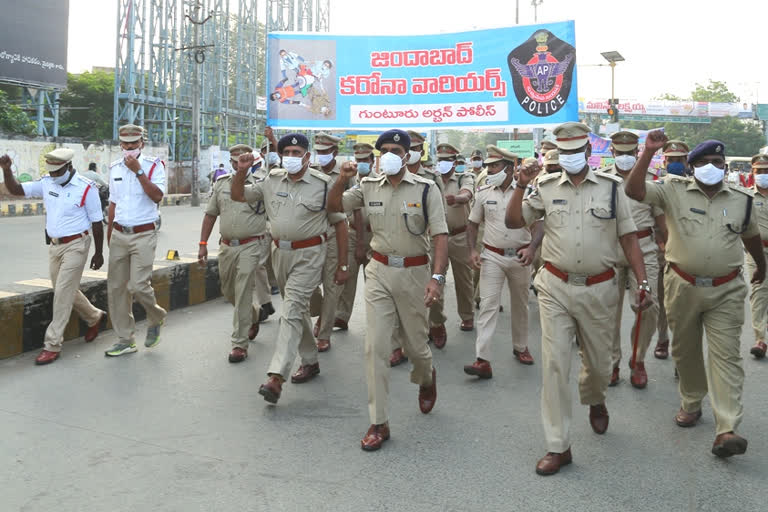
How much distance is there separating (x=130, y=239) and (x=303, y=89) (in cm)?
727

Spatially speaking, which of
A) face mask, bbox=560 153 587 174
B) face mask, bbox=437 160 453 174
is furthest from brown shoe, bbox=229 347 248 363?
face mask, bbox=560 153 587 174

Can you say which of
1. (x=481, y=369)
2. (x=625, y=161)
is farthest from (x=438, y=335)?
(x=625, y=161)

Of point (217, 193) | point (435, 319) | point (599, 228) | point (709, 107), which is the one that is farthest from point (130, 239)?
point (709, 107)

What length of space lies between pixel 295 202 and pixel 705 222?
2.86m

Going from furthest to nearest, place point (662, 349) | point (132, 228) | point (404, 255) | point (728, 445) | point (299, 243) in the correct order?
point (662, 349), point (132, 228), point (299, 243), point (404, 255), point (728, 445)

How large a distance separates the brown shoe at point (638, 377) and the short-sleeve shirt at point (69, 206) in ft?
15.3

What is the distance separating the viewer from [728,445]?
399 centimetres

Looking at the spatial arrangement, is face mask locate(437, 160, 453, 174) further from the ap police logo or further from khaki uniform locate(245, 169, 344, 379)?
the ap police logo

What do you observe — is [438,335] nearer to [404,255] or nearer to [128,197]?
[404,255]

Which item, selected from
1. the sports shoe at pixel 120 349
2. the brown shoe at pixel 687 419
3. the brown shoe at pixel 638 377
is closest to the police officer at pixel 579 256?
the brown shoe at pixel 687 419

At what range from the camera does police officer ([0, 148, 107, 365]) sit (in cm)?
614

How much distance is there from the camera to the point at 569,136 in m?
4.29

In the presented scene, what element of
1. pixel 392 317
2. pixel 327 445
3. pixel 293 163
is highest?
pixel 293 163

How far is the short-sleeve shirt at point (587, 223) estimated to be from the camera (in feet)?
13.8
